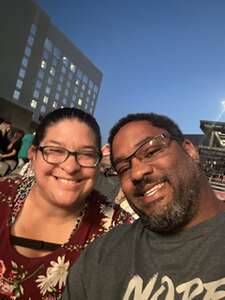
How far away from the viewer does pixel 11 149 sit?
24.2 feet

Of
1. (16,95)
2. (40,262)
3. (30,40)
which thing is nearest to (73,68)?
(30,40)

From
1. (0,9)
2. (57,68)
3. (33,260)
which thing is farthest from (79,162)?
(57,68)

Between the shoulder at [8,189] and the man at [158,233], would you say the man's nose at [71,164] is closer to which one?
the man at [158,233]

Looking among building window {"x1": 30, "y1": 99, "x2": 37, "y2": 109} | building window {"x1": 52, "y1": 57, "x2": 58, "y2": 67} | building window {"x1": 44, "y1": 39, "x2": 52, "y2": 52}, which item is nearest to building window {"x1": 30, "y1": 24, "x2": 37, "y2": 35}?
building window {"x1": 44, "y1": 39, "x2": 52, "y2": 52}

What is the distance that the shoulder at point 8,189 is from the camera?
223 centimetres

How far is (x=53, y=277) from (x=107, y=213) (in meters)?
0.53

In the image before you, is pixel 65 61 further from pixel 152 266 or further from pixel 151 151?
pixel 152 266

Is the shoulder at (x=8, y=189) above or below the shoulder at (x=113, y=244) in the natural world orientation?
above

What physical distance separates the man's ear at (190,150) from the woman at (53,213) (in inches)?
22.2

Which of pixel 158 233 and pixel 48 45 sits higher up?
pixel 48 45

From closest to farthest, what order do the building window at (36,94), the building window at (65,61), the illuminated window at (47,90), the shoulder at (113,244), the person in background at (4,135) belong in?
the shoulder at (113,244), the person in background at (4,135), the building window at (36,94), the illuminated window at (47,90), the building window at (65,61)

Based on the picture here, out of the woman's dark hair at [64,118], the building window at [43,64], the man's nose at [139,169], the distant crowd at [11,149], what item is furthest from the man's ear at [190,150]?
the building window at [43,64]

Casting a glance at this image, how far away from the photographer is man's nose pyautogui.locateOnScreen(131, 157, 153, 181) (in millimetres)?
1766

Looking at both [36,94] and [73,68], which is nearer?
[36,94]
